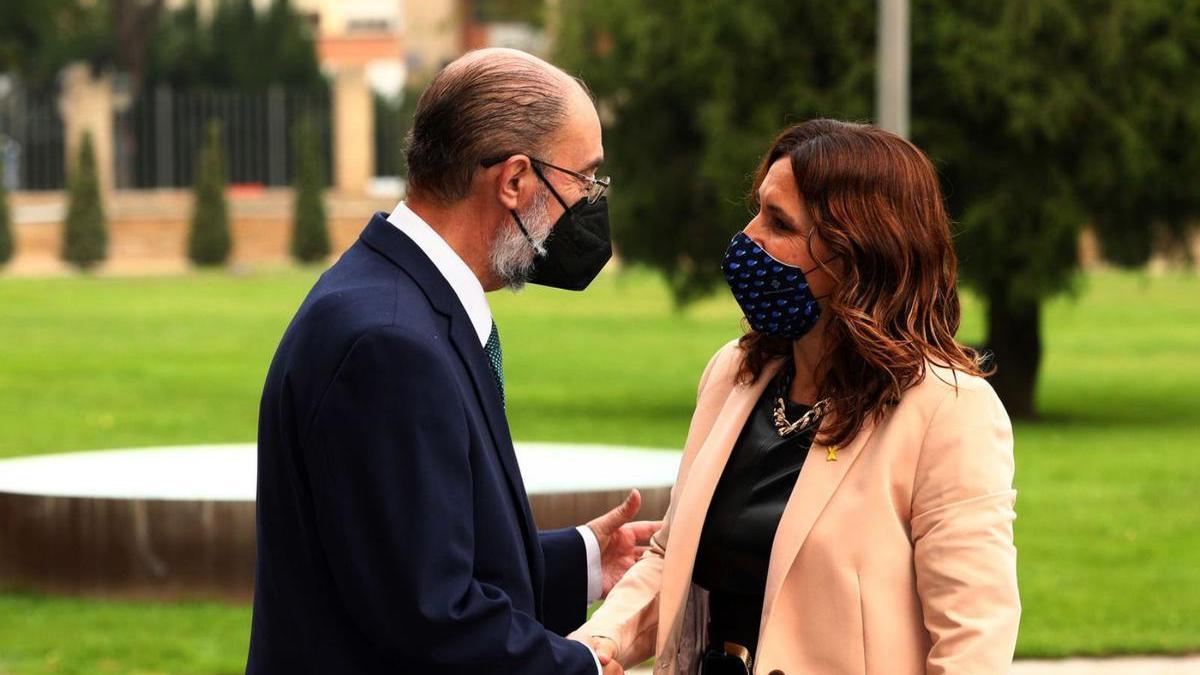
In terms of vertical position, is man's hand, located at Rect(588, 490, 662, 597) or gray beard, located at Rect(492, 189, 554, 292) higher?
gray beard, located at Rect(492, 189, 554, 292)

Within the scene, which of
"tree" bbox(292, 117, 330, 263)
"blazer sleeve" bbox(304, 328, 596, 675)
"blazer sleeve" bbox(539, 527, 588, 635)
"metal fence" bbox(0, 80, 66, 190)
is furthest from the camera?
"metal fence" bbox(0, 80, 66, 190)

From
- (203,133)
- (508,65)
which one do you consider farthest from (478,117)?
(203,133)

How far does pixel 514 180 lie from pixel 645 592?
0.90 metres

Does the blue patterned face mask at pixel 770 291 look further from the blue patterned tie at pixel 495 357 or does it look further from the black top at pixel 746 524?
the blue patterned tie at pixel 495 357

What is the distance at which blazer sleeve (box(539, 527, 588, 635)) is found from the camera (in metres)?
3.76

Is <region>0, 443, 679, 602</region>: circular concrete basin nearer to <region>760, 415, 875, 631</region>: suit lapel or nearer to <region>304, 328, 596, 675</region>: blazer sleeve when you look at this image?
<region>760, 415, 875, 631</region>: suit lapel

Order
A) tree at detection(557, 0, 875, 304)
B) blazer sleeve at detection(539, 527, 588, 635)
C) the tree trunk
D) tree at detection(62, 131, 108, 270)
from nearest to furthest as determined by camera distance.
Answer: blazer sleeve at detection(539, 527, 588, 635) → tree at detection(557, 0, 875, 304) → the tree trunk → tree at detection(62, 131, 108, 270)

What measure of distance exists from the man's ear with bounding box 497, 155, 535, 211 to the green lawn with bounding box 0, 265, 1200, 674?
4.86 metres

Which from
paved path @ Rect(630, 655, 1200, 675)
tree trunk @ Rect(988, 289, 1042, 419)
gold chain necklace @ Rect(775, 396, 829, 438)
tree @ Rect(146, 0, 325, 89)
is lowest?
tree @ Rect(146, 0, 325, 89)

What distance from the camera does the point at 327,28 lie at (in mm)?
79312

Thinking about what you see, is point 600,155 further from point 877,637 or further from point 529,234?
point 877,637

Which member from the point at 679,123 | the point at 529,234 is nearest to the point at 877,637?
the point at 529,234

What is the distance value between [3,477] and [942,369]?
255 inches

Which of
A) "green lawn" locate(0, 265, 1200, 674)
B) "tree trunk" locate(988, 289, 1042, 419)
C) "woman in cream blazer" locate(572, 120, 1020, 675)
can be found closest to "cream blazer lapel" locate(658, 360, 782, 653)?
"woman in cream blazer" locate(572, 120, 1020, 675)
